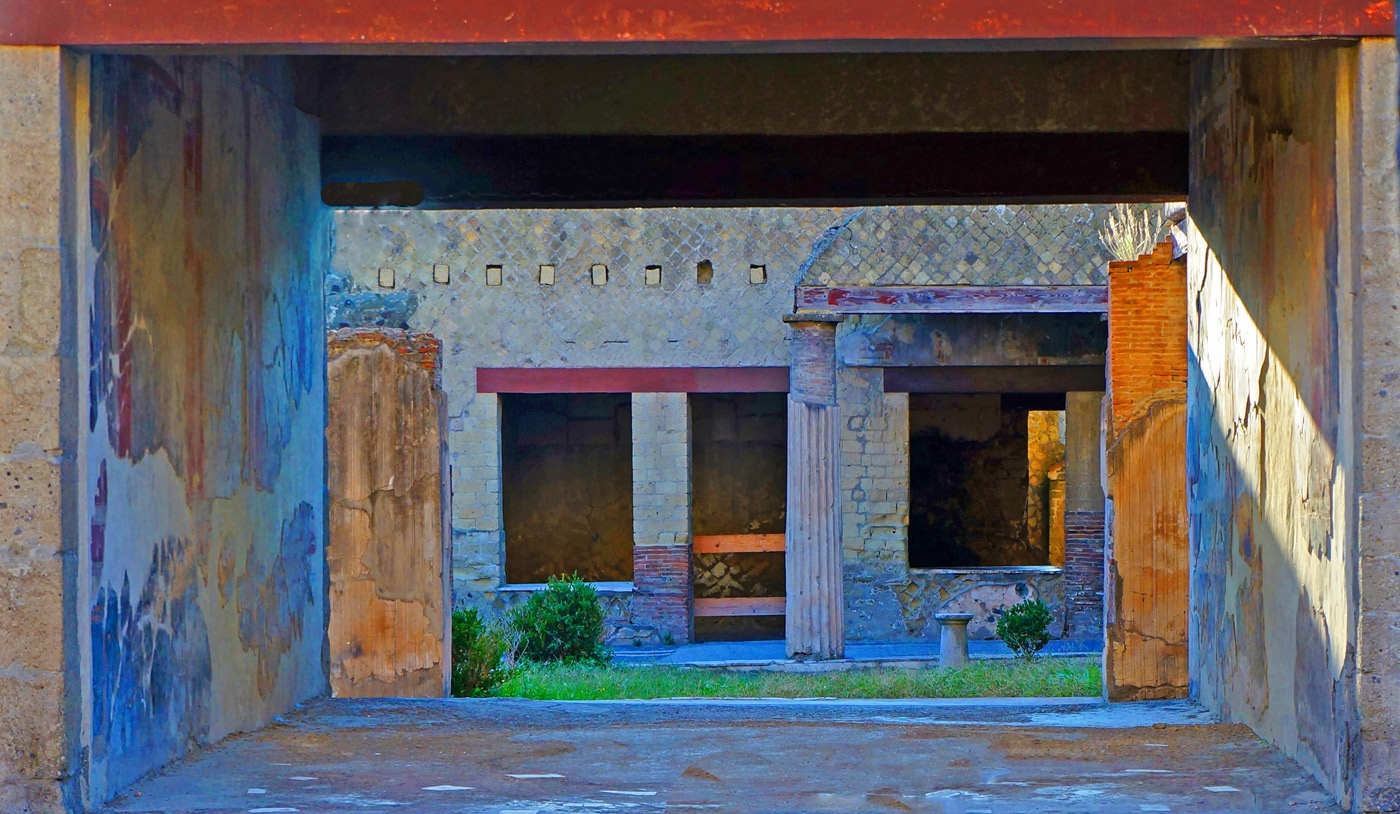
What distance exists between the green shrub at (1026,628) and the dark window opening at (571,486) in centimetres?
569

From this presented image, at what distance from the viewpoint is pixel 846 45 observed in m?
3.35

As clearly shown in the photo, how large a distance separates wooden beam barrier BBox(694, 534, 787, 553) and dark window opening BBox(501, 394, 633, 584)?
86.6 inches

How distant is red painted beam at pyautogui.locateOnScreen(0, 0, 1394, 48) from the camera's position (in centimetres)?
324

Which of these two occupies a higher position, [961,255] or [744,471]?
[961,255]

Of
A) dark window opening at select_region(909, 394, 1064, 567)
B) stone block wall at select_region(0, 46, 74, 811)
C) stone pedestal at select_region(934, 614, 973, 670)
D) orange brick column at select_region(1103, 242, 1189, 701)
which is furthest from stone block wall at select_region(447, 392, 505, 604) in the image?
stone block wall at select_region(0, 46, 74, 811)

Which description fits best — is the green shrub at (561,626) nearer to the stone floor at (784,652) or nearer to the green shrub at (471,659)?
the stone floor at (784,652)

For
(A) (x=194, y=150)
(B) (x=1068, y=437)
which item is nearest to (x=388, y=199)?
(A) (x=194, y=150)

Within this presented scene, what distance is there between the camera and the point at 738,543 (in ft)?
52.0

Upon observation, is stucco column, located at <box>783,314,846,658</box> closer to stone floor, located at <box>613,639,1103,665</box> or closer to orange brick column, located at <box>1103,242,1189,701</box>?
stone floor, located at <box>613,639,1103,665</box>

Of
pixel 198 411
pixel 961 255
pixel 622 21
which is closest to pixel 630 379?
pixel 961 255

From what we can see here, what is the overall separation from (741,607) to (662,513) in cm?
134

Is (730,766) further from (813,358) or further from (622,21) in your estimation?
(813,358)

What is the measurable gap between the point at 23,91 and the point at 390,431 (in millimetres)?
4338

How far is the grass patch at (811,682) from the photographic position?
998cm
